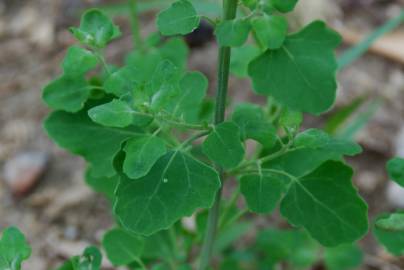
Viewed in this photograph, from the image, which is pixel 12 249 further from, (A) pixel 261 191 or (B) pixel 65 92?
(A) pixel 261 191

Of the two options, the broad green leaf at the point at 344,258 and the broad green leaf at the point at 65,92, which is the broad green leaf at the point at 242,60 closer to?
the broad green leaf at the point at 65,92

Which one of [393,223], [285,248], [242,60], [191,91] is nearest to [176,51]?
[242,60]

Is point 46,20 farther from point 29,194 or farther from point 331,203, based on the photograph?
point 331,203

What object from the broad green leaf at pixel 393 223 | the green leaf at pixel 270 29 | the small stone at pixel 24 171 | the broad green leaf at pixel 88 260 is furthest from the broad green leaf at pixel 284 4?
the small stone at pixel 24 171

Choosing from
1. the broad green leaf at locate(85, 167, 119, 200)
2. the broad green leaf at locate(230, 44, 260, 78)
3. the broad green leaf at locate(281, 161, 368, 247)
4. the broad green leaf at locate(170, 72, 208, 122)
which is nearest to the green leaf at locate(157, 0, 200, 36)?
the broad green leaf at locate(170, 72, 208, 122)

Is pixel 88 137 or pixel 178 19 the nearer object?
pixel 178 19
